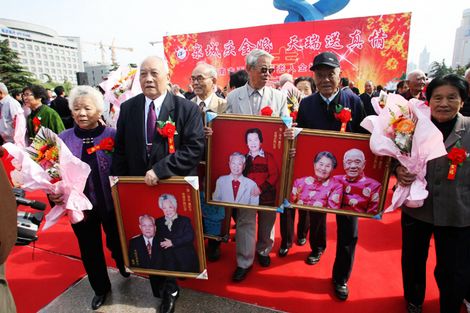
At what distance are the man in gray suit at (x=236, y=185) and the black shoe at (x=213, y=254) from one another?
95cm

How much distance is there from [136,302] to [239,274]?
931mm

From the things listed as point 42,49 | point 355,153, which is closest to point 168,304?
point 355,153

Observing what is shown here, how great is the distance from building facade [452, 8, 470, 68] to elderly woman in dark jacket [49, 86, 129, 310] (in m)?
86.4

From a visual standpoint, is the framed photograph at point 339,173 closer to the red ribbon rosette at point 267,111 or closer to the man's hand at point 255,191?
the man's hand at point 255,191

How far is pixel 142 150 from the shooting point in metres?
2.14

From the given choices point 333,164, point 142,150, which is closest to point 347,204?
point 333,164

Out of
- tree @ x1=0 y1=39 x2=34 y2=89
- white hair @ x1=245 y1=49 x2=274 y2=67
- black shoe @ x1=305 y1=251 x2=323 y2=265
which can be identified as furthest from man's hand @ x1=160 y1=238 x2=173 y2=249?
tree @ x1=0 y1=39 x2=34 y2=89

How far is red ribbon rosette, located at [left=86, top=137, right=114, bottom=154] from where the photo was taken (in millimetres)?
2180

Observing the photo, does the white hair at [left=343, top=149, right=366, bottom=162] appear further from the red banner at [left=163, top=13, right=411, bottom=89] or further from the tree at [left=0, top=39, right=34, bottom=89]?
the tree at [left=0, top=39, right=34, bottom=89]

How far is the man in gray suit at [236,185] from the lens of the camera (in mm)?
2307

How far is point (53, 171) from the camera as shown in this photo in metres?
2.01

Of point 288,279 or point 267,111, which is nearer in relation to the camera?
point 267,111

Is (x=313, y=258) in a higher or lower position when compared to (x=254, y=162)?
lower

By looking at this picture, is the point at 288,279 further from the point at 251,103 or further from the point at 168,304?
A: the point at 251,103
